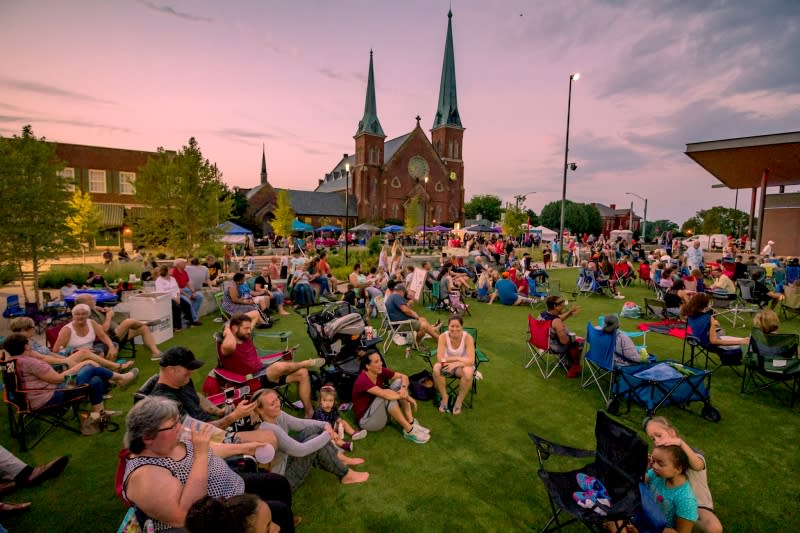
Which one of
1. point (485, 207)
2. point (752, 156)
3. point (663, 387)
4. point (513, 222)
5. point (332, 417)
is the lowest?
point (332, 417)

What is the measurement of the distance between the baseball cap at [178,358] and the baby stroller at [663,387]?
5.25 m

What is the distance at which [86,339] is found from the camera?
584cm

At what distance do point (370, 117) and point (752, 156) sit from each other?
49.1 meters

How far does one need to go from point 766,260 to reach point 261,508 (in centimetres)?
2433

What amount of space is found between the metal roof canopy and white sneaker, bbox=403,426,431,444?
22534mm

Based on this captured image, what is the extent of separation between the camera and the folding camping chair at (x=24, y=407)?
4.29m

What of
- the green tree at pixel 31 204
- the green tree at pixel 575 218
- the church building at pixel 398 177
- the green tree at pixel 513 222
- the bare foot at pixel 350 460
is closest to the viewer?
the bare foot at pixel 350 460

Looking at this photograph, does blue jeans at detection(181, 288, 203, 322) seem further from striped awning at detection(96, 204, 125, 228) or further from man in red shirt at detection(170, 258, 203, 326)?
striped awning at detection(96, 204, 125, 228)

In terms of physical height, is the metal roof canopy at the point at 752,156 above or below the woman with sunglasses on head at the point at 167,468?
above

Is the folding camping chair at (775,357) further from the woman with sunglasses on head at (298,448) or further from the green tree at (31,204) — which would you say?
the green tree at (31,204)

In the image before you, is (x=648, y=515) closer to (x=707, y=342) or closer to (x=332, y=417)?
(x=332, y=417)

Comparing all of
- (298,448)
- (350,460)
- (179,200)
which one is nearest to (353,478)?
(350,460)

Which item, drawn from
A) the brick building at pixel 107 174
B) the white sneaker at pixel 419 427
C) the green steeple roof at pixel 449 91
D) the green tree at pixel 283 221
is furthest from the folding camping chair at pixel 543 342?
the green steeple roof at pixel 449 91

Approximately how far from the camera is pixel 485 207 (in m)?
110
